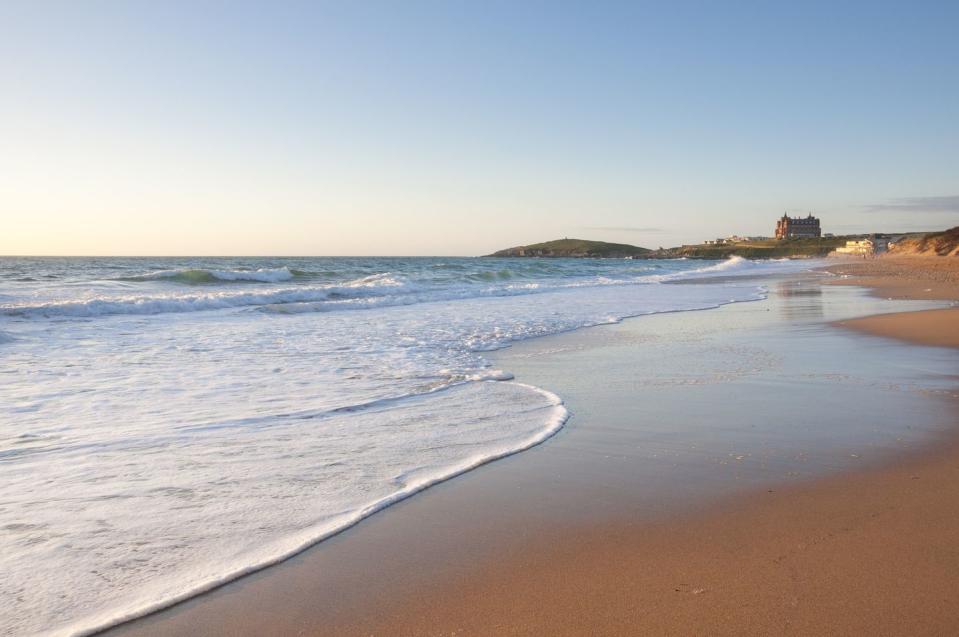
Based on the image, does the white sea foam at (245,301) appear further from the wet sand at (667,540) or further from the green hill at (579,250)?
the green hill at (579,250)

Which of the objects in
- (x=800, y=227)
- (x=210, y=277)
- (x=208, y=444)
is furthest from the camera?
(x=800, y=227)

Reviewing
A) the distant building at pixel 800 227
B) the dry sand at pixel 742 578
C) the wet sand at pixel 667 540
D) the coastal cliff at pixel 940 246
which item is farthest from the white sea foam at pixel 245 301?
the distant building at pixel 800 227

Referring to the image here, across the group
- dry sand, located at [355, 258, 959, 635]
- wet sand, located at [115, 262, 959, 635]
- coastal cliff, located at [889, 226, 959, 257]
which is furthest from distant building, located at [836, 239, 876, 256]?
dry sand, located at [355, 258, 959, 635]

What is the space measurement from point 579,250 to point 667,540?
529 ft

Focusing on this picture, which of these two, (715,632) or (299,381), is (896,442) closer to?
(715,632)

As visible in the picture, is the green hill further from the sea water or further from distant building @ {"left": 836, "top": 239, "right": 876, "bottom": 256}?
the sea water

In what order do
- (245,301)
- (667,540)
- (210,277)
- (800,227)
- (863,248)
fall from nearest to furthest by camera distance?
(667,540)
(245,301)
(210,277)
(863,248)
(800,227)

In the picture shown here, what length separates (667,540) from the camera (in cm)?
297

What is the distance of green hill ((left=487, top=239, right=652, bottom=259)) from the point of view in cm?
15750

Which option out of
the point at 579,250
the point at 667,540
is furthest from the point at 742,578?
the point at 579,250

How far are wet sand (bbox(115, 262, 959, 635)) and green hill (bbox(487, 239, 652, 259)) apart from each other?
491ft

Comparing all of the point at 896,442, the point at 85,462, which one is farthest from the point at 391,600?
the point at 896,442

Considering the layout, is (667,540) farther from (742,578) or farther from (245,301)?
(245,301)

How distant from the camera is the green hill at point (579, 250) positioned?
158 metres
